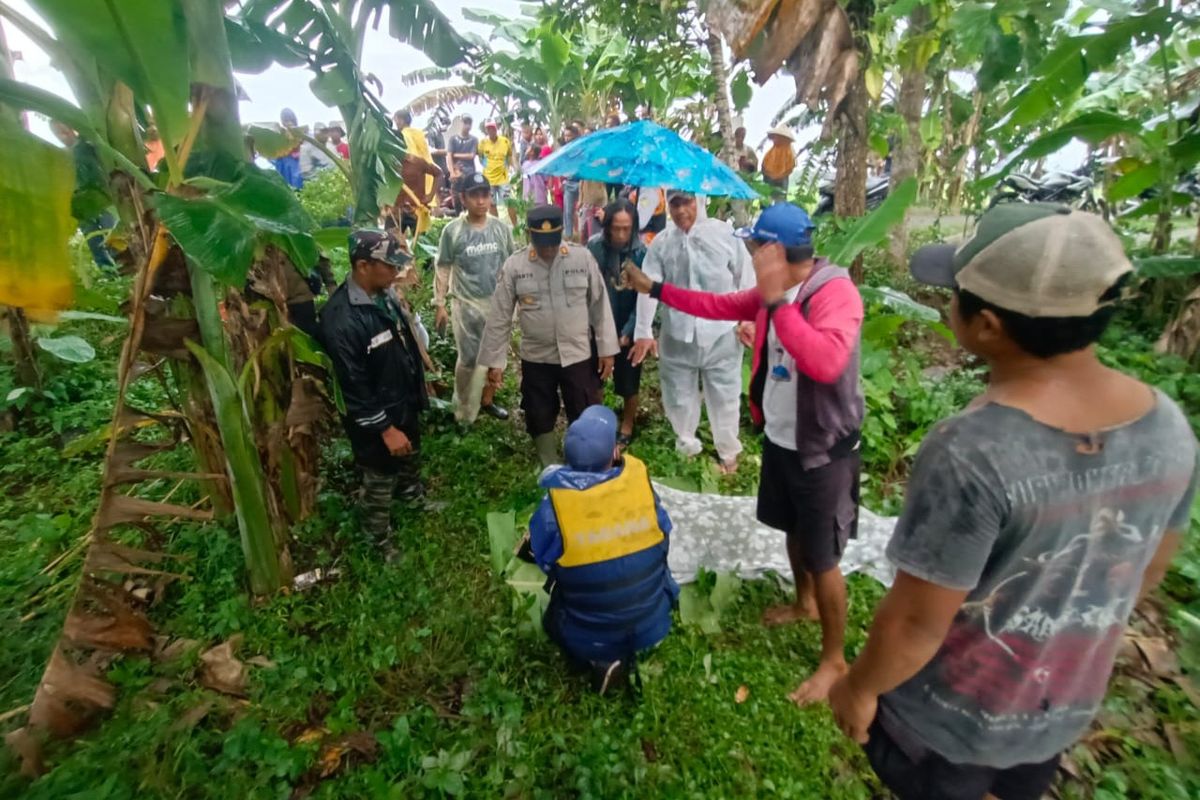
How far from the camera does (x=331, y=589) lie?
10.1 ft

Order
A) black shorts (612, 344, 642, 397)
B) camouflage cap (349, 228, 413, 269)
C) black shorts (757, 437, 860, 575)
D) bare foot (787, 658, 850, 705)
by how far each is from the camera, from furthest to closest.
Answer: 1. black shorts (612, 344, 642, 397)
2. camouflage cap (349, 228, 413, 269)
3. bare foot (787, 658, 850, 705)
4. black shorts (757, 437, 860, 575)

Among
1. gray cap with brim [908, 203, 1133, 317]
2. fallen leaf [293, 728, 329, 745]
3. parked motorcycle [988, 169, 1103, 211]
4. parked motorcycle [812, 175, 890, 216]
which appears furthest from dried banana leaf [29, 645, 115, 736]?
parked motorcycle [812, 175, 890, 216]

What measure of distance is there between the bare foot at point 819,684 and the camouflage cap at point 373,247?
2.65m

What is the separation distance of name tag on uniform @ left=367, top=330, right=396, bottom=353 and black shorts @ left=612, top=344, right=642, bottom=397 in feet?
5.87

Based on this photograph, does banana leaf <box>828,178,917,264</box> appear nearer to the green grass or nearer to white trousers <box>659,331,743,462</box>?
white trousers <box>659,331,743,462</box>

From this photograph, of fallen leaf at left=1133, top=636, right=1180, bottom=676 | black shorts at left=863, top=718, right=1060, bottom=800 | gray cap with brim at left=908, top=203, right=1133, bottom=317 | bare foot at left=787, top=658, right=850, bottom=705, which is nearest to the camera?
gray cap with brim at left=908, top=203, right=1133, bottom=317

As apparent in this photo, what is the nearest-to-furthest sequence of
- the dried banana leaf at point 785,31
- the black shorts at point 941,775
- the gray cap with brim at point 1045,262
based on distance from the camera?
the gray cap with brim at point 1045,262, the black shorts at point 941,775, the dried banana leaf at point 785,31

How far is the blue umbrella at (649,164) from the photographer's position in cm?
370

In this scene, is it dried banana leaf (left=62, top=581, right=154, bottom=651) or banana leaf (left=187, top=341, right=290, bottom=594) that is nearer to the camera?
dried banana leaf (left=62, top=581, right=154, bottom=651)

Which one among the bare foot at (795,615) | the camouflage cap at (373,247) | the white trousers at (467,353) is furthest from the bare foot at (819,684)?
the white trousers at (467,353)

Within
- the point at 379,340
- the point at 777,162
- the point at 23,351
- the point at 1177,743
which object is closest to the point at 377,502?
the point at 379,340

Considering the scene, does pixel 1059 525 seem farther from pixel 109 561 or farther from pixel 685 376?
pixel 685 376

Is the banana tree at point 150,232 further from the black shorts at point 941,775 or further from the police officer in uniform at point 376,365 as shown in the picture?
the black shorts at point 941,775

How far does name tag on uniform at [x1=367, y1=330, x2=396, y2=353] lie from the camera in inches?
120
